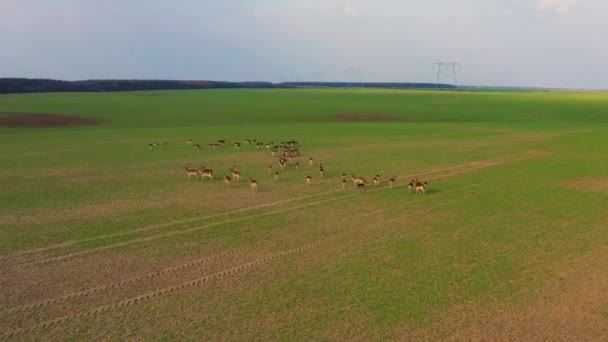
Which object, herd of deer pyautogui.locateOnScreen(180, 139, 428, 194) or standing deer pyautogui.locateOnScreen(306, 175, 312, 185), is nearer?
herd of deer pyautogui.locateOnScreen(180, 139, 428, 194)

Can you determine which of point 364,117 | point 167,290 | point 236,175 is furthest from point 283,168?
point 364,117

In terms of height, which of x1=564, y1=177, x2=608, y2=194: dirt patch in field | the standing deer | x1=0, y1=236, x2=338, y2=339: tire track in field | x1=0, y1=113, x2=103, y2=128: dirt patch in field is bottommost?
x1=0, y1=236, x2=338, y2=339: tire track in field

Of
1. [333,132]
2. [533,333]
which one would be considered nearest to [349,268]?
[533,333]

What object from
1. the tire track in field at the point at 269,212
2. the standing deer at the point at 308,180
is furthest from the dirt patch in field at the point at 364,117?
the standing deer at the point at 308,180

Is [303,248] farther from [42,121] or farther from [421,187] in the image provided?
[42,121]

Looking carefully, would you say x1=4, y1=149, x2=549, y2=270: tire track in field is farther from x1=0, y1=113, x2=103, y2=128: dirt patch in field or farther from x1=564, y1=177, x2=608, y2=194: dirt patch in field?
x1=0, y1=113, x2=103, y2=128: dirt patch in field

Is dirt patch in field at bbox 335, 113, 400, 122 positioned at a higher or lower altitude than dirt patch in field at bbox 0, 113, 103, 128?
lower

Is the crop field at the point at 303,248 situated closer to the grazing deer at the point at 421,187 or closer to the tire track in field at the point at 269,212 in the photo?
the tire track in field at the point at 269,212

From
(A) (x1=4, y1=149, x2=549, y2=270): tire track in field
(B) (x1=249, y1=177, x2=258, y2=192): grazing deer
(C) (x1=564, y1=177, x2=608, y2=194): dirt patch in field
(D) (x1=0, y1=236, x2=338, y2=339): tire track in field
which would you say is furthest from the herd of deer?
(D) (x1=0, y1=236, x2=338, y2=339): tire track in field
